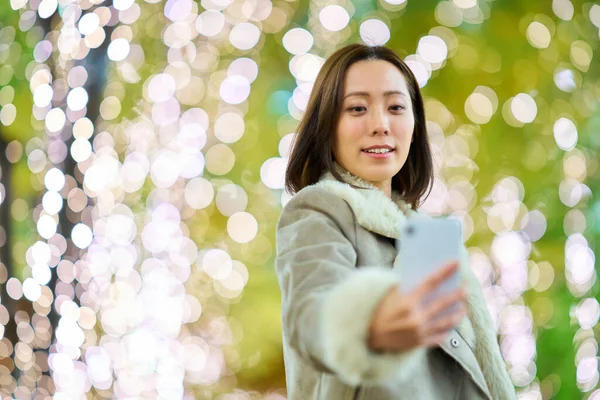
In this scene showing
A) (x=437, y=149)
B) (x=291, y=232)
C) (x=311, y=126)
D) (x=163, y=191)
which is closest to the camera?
(x=291, y=232)

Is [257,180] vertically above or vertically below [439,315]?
below

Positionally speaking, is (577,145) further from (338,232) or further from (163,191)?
(338,232)

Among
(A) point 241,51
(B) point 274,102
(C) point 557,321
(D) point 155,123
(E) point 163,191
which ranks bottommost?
(C) point 557,321

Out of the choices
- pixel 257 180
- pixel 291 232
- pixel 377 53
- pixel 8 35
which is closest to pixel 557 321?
pixel 257 180

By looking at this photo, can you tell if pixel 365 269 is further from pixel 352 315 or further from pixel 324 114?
pixel 324 114

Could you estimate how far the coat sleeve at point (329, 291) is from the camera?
2.04 feet

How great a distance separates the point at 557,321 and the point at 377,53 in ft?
4.86

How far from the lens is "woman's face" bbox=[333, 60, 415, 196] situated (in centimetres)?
97

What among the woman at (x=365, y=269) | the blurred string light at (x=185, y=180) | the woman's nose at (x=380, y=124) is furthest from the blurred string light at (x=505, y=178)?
the woman's nose at (x=380, y=124)

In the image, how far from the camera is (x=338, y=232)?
82 cm

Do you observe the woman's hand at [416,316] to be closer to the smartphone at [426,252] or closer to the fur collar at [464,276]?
the smartphone at [426,252]

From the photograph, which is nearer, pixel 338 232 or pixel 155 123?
pixel 338 232

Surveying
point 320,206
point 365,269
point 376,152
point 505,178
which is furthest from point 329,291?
point 505,178

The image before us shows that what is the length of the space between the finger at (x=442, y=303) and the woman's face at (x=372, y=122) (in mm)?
411
